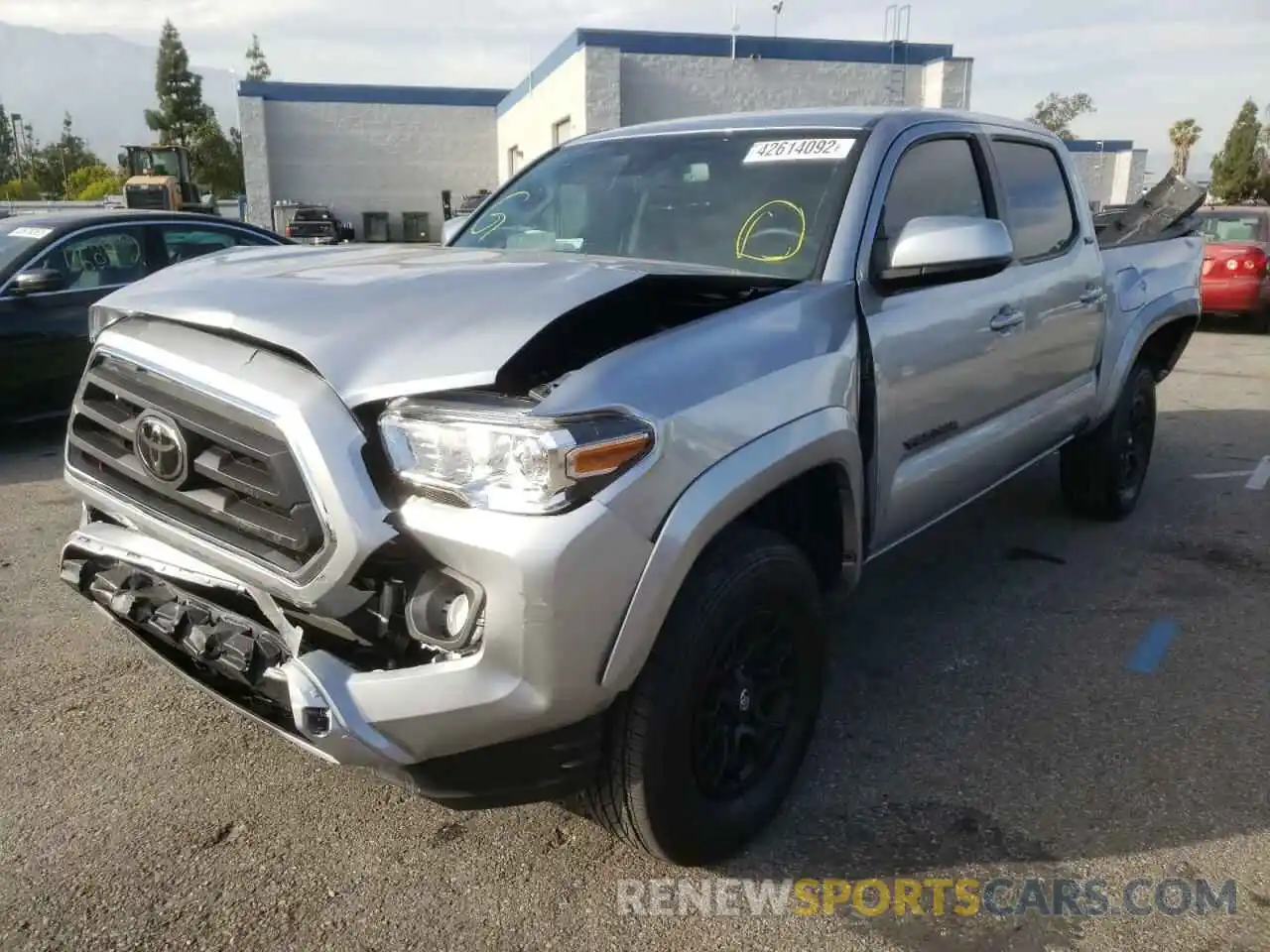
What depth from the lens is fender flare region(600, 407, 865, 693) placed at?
2023 millimetres

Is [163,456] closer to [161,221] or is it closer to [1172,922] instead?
[1172,922]

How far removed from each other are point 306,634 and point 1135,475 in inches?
182

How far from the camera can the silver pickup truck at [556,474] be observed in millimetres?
1946

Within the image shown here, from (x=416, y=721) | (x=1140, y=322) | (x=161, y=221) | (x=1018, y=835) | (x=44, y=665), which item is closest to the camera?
(x=416, y=721)

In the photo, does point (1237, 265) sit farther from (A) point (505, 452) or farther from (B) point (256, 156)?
(B) point (256, 156)

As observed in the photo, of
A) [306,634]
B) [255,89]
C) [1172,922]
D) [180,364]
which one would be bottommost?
[1172,922]

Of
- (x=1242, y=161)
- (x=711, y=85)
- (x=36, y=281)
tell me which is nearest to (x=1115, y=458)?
(x=36, y=281)

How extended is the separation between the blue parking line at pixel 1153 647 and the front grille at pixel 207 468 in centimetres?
298

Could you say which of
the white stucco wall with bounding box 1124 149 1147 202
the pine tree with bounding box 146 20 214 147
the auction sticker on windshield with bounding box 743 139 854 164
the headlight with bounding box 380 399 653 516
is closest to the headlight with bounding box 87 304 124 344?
the headlight with bounding box 380 399 653 516

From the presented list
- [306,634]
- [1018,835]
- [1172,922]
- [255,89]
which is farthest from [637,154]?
[255,89]

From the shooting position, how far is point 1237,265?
12586 mm

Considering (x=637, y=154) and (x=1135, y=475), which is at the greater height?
(x=637, y=154)

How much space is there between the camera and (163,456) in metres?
2.25

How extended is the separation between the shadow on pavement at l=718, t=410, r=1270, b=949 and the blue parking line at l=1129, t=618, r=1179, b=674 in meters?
0.04
